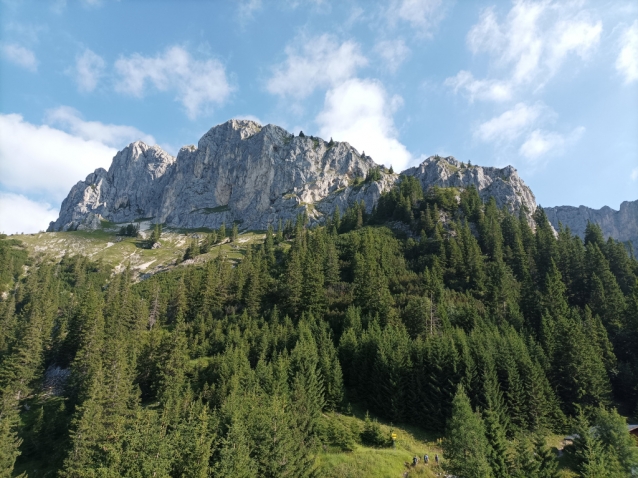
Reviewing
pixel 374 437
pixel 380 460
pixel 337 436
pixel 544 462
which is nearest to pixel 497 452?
pixel 544 462

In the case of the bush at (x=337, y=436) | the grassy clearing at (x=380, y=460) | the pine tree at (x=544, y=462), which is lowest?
the grassy clearing at (x=380, y=460)

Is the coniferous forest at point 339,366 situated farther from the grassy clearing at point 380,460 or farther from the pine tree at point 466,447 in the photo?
the grassy clearing at point 380,460

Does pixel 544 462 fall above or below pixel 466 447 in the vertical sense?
below

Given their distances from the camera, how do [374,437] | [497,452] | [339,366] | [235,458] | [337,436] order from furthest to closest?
[339,366], [374,437], [337,436], [497,452], [235,458]

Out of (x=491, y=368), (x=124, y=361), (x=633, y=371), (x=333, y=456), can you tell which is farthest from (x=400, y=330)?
(x=124, y=361)

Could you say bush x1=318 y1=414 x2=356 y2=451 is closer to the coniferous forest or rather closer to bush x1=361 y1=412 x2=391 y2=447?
the coniferous forest

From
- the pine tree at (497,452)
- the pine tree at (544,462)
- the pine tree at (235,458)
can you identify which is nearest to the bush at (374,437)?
the pine tree at (497,452)

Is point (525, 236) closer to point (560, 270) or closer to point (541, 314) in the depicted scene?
point (560, 270)

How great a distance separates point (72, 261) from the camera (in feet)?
606

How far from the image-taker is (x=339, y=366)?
56.0 meters

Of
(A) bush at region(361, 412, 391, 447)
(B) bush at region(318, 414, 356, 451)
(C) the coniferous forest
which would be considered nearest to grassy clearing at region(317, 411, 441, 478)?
(B) bush at region(318, 414, 356, 451)

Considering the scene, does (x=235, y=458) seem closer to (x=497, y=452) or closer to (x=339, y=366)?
(x=339, y=366)

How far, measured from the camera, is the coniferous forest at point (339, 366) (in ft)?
119

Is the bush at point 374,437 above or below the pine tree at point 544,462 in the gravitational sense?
below
